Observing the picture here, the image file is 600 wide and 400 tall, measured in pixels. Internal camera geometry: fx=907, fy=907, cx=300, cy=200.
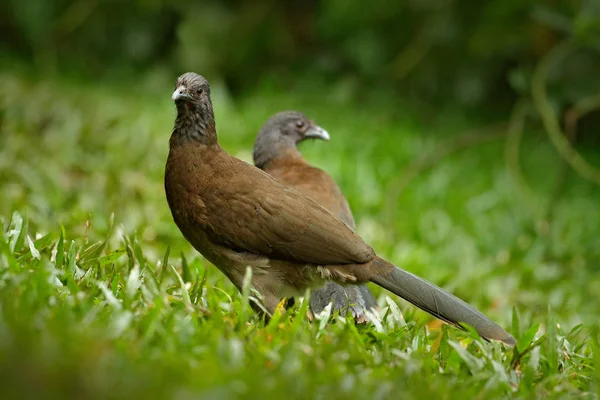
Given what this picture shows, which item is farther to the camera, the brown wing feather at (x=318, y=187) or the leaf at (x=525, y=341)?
the brown wing feather at (x=318, y=187)

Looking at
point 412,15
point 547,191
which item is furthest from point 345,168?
point 412,15

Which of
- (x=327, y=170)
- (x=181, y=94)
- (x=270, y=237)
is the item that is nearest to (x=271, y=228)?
(x=270, y=237)

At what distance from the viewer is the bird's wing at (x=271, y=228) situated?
3.98m

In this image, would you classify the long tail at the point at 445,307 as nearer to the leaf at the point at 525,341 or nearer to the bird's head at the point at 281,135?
the leaf at the point at 525,341

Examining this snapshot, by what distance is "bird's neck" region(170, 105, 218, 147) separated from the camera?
13.9ft

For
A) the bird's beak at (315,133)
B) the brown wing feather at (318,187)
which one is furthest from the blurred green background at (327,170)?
the bird's beak at (315,133)

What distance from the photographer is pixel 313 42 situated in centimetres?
1184

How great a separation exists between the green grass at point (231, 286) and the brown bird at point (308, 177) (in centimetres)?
19

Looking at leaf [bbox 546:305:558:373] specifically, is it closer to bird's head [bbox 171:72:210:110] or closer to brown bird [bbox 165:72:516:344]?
brown bird [bbox 165:72:516:344]

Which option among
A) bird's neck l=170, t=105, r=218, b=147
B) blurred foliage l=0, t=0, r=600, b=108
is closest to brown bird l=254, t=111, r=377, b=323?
bird's neck l=170, t=105, r=218, b=147

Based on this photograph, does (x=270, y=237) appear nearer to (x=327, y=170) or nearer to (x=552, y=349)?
(x=552, y=349)

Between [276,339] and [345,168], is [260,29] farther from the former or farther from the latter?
[276,339]

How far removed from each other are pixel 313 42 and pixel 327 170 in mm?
4221

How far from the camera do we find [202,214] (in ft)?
13.1
